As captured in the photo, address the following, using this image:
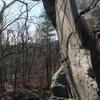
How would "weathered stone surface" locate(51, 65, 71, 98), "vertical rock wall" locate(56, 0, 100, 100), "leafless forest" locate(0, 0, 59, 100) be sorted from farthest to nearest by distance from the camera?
"leafless forest" locate(0, 0, 59, 100)
"weathered stone surface" locate(51, 65, 71, 98)
"vertical rock wall" locate(56, 0, 100, 100)

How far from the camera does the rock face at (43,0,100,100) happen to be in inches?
121

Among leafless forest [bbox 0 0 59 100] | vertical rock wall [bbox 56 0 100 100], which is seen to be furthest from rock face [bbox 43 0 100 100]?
leafless forest [bbox 0 0 59 100]

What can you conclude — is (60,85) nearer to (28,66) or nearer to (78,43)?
(78,43)

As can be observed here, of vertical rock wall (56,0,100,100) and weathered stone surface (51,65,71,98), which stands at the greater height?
vertical rock wall (56,0,100,100)

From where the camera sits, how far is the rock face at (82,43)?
307 cm

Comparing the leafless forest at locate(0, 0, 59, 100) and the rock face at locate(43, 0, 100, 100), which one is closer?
the rock face at locate(43, 0, 100, 100)

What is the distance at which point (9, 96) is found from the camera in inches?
994

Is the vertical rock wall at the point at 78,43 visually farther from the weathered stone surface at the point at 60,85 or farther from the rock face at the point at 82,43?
the weathered stone surface at the point at 60,85

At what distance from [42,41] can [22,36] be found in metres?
6.68

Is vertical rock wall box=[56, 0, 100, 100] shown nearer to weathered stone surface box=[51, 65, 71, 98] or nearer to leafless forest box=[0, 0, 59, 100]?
weathered stone surface box=[51, 65, 71, 98]

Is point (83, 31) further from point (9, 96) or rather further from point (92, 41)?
point (9, 96)

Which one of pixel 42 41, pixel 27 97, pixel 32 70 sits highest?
pixel 42 41

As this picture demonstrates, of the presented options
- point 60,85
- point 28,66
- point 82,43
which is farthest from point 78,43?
point 28,66

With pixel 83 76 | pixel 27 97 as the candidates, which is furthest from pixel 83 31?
pixel 27 97
